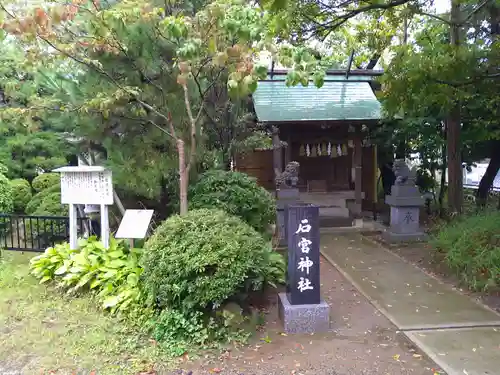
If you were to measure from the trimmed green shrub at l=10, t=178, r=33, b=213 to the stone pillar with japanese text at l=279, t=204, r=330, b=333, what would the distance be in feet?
27.4

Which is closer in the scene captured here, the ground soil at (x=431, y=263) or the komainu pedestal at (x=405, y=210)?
the ground soil at (x=431, y=263)

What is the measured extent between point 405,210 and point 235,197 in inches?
168

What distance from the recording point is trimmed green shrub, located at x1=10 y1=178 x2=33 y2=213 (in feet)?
34.2

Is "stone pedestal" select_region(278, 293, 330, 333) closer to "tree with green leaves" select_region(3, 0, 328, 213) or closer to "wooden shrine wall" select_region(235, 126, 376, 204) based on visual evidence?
"tree with green leaves" select_region(3, 0, 328, 213)

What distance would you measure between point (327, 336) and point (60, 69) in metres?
5.20

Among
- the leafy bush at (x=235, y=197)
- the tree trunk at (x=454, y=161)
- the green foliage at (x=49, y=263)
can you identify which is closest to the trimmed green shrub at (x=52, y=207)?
the green foliage at (x=49, y=263)

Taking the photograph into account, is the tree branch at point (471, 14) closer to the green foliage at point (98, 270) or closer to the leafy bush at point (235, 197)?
the leafy bush at point (235, 197)

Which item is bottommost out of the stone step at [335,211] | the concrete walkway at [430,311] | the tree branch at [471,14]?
the concrete walkway at [430,311]

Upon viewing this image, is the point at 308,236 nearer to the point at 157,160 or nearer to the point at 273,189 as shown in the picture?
the point at 157,160

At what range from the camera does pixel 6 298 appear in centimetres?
573

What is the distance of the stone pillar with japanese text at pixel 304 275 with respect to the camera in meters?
4.67

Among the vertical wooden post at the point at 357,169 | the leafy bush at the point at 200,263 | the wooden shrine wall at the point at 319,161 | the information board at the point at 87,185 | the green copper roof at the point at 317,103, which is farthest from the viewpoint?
the wooden shrine wall at the point at 319,161

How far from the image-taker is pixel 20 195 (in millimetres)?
10484

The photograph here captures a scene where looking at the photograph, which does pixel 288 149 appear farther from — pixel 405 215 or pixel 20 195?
pixel 20 195
